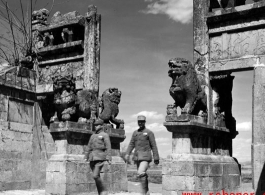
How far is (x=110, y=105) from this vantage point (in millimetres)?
12750

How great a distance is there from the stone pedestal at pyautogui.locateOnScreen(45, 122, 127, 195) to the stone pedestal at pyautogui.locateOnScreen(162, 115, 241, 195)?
309 cm

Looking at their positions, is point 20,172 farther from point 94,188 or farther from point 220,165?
point 220,165

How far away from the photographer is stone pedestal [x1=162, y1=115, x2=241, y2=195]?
9.56 meters

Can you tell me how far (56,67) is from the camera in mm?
14719

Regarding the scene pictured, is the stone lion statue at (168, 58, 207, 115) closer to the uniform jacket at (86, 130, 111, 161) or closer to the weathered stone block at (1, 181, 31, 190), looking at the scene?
the uniform jacket at (86, 130, 111, 161)

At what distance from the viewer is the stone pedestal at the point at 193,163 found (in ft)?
31.4

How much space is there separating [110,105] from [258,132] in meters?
5.78

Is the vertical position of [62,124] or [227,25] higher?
[227,25]

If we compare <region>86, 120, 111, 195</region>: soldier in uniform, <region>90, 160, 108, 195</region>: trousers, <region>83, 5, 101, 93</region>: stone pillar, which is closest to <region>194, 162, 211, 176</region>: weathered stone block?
<region>86, 120, 111, 195</region>: soldier in uniform

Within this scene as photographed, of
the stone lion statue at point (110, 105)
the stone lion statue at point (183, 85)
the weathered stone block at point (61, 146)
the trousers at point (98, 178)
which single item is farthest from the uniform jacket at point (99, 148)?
the stone lion statue at point (110, 105)

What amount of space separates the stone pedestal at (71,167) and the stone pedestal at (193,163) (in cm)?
309

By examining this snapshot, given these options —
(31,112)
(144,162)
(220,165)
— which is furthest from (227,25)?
(31,112)

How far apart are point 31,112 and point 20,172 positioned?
2006 mm

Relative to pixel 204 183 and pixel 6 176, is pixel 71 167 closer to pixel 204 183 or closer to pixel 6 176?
pixel 6 176
